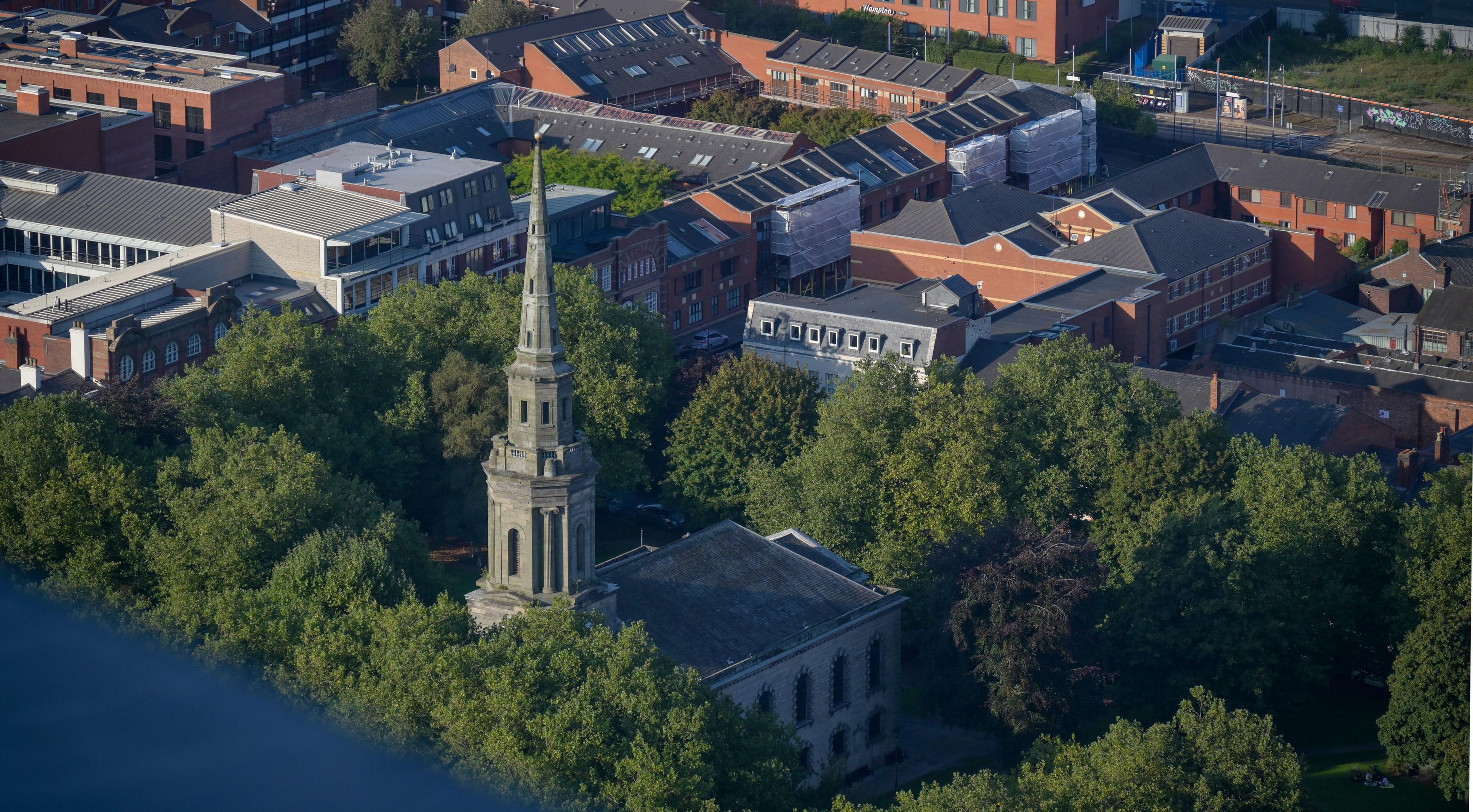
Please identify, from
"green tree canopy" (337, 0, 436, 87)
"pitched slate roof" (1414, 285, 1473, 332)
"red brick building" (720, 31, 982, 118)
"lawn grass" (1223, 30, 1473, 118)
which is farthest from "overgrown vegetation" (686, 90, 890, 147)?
"pitched slate roof" (1414, 285, 1473, 332)

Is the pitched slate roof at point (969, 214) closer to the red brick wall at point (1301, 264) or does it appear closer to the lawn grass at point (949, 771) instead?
the red brick wall at point (1301, 264)

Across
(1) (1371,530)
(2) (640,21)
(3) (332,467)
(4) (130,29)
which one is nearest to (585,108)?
(2) (640,21)

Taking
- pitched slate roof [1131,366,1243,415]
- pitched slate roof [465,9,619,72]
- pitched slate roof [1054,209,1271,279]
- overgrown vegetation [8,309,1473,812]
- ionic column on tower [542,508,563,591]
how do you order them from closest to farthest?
overgrown vegetation [8,309,1473,812] → ionic column on tower [542,508,563,591] → pitched slate roof [1131,366,1243,415] → pitched slate roof [1054,209,1271,279] → pitched slate roof [465,9,619,72]

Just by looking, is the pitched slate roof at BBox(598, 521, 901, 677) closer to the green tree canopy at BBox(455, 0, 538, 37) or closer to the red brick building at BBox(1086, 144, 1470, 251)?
the red brick building at BBox(1086, 144, 1470, 251)

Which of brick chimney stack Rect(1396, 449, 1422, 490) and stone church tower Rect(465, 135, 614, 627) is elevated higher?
stone church tower Rect(465, 135, 614, 627)

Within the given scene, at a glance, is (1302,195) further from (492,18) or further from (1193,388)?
(492,18)

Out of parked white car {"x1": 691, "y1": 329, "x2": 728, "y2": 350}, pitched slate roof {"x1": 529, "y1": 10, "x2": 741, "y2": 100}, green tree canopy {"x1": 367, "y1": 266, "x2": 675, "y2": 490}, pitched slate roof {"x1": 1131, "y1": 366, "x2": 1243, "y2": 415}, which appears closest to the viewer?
green tree canopy {"x1": 367, "y1": 266, "x2": 675, "y2": 490}

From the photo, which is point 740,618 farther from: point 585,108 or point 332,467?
point 585,108
